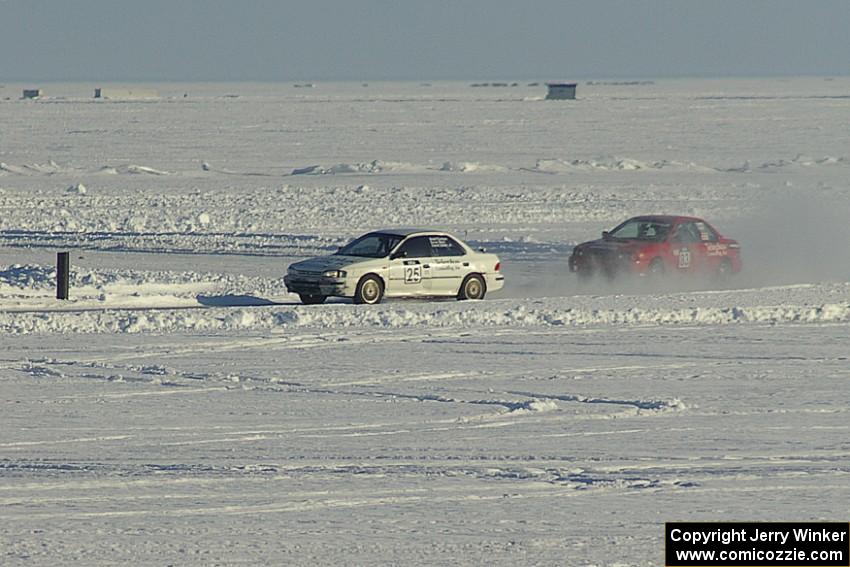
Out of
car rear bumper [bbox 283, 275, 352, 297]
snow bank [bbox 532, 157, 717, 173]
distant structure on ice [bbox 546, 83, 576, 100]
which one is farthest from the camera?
distant structure on ice [bbox 546, 83, 576, 100]

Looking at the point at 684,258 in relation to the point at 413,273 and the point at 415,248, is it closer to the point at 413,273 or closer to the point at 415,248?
the point at 415,248

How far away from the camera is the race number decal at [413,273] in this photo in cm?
2531

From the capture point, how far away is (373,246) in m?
25.8

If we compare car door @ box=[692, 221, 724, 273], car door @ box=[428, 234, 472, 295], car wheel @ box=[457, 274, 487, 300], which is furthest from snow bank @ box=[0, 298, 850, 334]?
car door @ box=[692, 221, 724, 273]

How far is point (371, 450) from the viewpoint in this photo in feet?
42.4

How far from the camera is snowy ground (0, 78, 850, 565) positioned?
10266 millimetres

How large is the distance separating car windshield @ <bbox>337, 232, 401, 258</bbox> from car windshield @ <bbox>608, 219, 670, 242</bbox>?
502 cm

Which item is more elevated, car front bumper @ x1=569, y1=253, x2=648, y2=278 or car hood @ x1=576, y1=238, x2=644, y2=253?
car hood @ x1=576, y1=238, x2=644, y2=253

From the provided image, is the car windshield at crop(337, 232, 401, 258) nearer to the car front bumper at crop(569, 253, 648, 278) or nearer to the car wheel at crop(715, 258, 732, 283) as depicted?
the car front bumper at crop(569, 253, 648, 278)

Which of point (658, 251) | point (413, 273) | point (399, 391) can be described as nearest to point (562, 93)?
point (658, 251)

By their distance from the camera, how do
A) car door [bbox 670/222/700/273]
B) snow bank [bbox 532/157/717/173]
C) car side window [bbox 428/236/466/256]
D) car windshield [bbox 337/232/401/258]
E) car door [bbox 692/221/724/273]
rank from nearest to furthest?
1. car windshield [bbox 337/232/401/258]
2. car side window [bbox 428/236/466/256]
3. car door [bbox 670/222/700/273]
4. car door [bbox 692/221/724/273]
5. snow bank [bbox 532/157/717/173]

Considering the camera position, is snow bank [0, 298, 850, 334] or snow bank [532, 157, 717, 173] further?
snow bank [532, 157, 717, 173]

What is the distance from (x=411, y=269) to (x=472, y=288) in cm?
118

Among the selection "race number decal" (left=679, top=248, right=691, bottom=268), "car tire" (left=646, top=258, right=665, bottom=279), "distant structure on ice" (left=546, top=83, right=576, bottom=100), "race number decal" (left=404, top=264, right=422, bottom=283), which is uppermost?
"distant structure on ice" (left=546, top=83, right=576, bottom=100)
